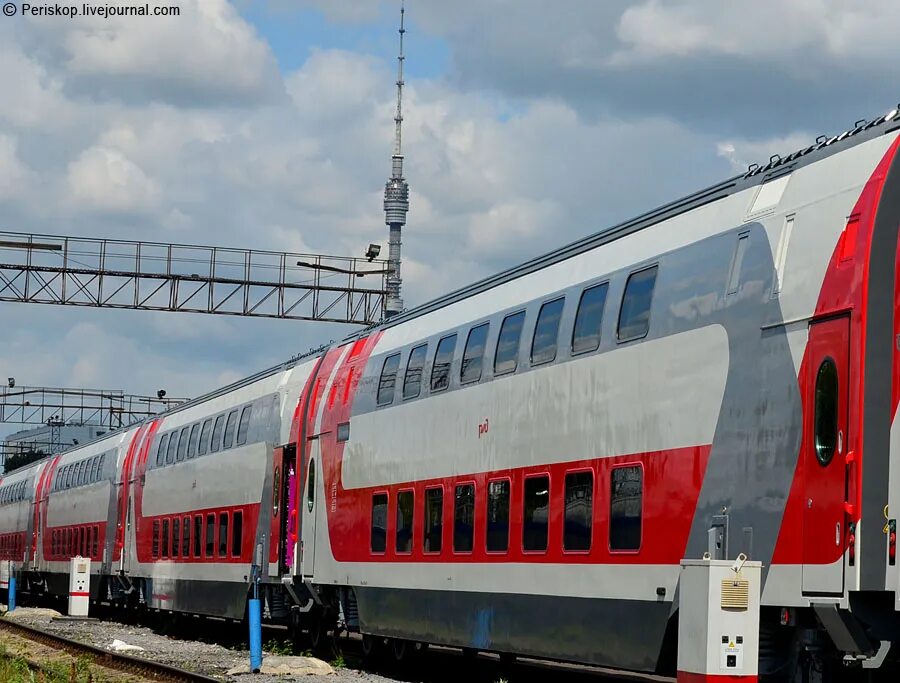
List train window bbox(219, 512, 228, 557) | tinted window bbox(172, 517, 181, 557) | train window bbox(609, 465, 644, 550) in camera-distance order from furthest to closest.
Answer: tinted window bbox(172, 517, 181, 557)
train window bbox(219, 512, 228, 557)
train window bbox(609, 465, 644, 550)

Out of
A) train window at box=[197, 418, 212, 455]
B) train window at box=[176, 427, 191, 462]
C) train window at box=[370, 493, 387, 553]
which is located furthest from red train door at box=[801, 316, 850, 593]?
train window at box=[176, 427, 191, 462]

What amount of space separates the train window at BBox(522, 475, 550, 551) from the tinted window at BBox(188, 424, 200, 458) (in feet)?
54.8

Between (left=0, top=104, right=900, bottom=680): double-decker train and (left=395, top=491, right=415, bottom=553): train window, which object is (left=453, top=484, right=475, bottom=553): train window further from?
(left=395, top=491, right=415, bottom=553): train window

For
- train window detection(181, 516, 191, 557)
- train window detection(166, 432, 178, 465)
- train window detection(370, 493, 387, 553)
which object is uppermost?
train window detection(166, 432, 178, 465)

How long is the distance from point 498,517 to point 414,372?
3570 mm

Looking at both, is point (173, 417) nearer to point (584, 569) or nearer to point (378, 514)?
point (378, 514)

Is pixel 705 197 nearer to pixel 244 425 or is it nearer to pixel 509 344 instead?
pixel 509 344

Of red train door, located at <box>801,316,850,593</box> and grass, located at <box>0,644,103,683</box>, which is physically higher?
red train door, located at <box>801,316,850,593</box>

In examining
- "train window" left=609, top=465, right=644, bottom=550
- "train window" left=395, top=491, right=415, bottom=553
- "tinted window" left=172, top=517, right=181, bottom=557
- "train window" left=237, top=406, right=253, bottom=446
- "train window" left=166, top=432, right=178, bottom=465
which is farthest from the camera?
"train window" left=166, top=432, right=178, bottom=465

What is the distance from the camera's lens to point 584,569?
14375 mm

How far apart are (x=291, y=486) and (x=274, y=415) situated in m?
1.82

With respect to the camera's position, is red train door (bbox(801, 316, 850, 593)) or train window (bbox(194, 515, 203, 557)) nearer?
red train door (bbox(801, 316, 850, 593))

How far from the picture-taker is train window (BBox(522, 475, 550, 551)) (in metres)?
15.3

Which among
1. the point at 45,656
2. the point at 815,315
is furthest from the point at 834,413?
the point at 45,656
